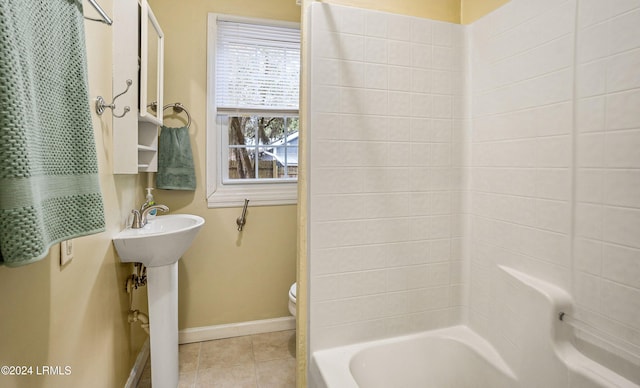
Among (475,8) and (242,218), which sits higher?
(475,8)

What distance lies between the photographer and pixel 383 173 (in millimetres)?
1437

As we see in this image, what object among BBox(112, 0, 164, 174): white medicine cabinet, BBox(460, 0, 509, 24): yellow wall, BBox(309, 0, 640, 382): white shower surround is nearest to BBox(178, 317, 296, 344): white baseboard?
BBox(309, 0, 640, 382): white shower surround

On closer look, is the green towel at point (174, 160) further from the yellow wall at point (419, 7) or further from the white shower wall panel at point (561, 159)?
the white shower wall panel at point (561, 159)

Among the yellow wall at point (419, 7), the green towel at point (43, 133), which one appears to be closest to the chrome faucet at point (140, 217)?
the green towel at point (43, 133)

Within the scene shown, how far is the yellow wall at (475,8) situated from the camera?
55.5 inches

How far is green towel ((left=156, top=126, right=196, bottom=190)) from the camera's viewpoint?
2.13 m

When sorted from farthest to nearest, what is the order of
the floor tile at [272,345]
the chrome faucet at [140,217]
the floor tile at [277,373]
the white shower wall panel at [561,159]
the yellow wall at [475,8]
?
the floor tile at [272,345] → the floor tile at [277,373] → the chrome faucet at [140,217] → the yellow wall at [475,8] → the white shower wall panel at [561,159]

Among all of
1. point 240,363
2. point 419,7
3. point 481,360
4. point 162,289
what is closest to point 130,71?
point 162,289

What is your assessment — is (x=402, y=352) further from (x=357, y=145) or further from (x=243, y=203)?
(x=243, y=203)

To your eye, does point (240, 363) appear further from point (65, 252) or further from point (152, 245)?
point (65, 252)

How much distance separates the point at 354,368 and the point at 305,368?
0.24 meters

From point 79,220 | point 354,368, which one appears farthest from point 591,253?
point 79,220

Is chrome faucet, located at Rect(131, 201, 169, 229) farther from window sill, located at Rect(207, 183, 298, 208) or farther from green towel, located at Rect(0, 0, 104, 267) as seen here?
green towel, located at Rect(0, 0, 104, 267)

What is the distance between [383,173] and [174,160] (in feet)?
4.72
